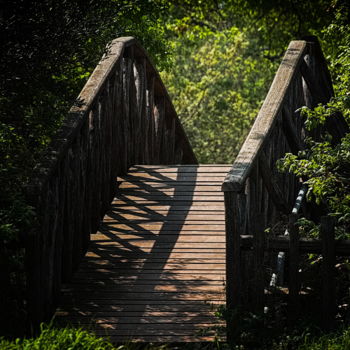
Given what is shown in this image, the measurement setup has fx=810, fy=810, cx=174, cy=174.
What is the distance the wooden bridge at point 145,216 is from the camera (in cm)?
648

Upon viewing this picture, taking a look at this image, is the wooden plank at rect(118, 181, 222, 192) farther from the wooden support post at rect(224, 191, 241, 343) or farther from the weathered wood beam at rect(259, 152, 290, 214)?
the wooden support post at rect(224, 191, 241, 343)

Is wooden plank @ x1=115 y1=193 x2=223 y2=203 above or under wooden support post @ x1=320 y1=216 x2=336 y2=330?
above

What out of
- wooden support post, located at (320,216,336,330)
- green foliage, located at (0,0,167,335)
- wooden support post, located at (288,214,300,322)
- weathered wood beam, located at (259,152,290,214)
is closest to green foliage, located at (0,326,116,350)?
green foliage, located at (0,0,167,335)

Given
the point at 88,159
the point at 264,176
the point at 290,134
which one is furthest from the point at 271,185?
the point at 88,159

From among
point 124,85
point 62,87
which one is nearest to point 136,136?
point 124,85

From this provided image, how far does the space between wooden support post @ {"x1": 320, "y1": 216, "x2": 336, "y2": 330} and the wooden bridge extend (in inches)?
10.6

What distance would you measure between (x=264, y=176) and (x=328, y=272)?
1.51 m

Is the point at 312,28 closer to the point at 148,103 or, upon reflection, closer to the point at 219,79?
the point at 148,103

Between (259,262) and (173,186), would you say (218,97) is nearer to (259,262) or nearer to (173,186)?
(173,186)

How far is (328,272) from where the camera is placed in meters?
6.39

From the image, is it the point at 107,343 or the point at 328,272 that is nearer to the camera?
the point at 107,343

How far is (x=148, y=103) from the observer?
11.9 m

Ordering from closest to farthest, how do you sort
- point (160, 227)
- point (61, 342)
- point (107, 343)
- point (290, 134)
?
point (61, 342) < point (107, 343) < point (160, 227) < point (290, 134)

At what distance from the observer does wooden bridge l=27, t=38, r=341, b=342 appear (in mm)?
6484
